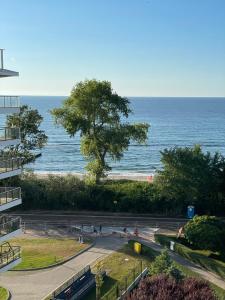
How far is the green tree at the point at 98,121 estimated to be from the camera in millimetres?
58844

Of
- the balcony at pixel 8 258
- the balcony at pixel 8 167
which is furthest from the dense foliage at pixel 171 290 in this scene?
the balcony at pixel 8 167

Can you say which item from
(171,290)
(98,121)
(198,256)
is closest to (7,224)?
(171,290)

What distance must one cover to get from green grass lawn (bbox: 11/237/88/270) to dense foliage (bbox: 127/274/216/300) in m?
13.7

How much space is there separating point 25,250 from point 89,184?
16.3 m

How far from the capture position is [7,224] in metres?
27.7

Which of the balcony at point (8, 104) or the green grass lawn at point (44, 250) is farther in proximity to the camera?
the green grass lawn at point (44, 250)

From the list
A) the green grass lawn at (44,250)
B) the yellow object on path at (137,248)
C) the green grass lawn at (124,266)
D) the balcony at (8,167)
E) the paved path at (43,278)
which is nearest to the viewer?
the balcony at (8,167)

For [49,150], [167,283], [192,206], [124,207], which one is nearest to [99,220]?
[124,207]

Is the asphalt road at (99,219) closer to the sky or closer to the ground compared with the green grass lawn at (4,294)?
closer to the sky

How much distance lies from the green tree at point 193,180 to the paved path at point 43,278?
12988 mm

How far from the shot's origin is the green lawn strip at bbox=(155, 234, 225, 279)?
37.2m

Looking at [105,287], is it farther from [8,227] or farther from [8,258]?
[8,227]

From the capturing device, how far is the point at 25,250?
41344 millimetres

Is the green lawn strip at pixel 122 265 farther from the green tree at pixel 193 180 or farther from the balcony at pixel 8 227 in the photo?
the green tree at pixel 193 180
